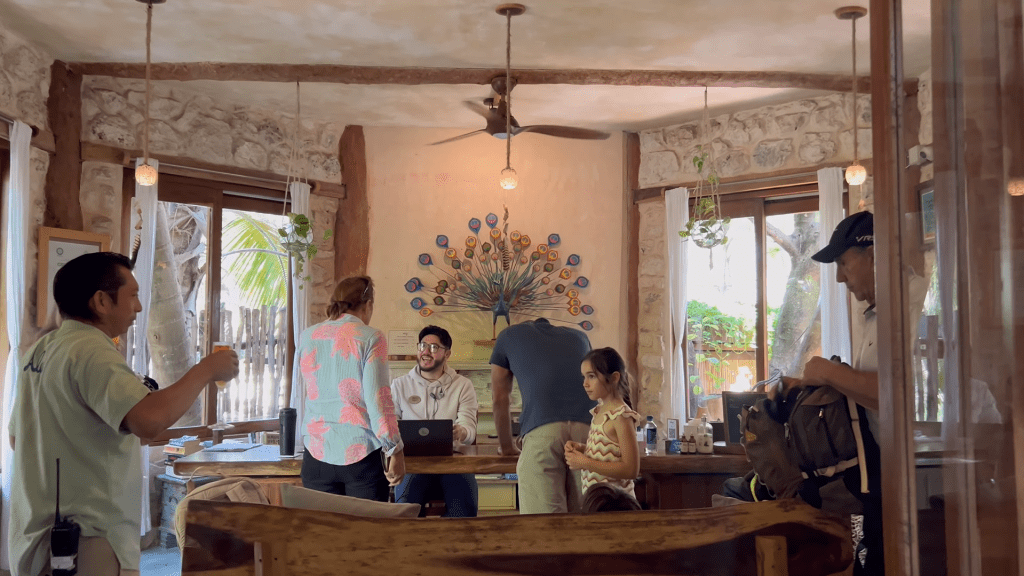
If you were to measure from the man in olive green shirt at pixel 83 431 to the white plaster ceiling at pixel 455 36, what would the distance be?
2.82m

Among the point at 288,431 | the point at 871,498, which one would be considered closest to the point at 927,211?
the point at 871,498

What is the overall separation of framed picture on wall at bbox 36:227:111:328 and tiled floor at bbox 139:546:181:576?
1.65 meters

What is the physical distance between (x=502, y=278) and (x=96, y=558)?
5072 mm

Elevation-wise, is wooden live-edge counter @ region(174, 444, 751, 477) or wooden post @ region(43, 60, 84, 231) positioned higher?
wooden post @ region(43, 60, 84, 231)

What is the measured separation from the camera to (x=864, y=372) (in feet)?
6.23

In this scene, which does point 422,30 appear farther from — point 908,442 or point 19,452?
point 908,442

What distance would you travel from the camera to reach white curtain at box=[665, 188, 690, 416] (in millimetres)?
6652

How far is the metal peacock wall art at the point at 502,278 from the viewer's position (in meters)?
7.03

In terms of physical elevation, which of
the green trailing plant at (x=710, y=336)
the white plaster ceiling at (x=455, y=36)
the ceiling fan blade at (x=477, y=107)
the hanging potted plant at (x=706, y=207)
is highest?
the ceiling fan blade at (x=477, y=107)

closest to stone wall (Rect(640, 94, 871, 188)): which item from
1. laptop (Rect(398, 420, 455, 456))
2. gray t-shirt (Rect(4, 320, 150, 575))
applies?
laptop (Rect(398, 420, 455, 456))

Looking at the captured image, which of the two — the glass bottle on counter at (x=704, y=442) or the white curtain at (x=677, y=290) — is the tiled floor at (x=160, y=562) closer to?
the glass bottle on counter at (x=704, y=442)

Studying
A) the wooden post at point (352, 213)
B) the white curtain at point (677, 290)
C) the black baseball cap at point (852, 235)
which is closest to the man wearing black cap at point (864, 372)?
the black baseball cap at point (852, 235)

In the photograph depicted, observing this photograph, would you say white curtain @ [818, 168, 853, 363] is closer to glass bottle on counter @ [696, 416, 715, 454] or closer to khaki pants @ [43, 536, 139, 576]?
glass bottle on counter @ [696, 416, 715, 454]

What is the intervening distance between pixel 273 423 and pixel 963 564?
6026 mm
